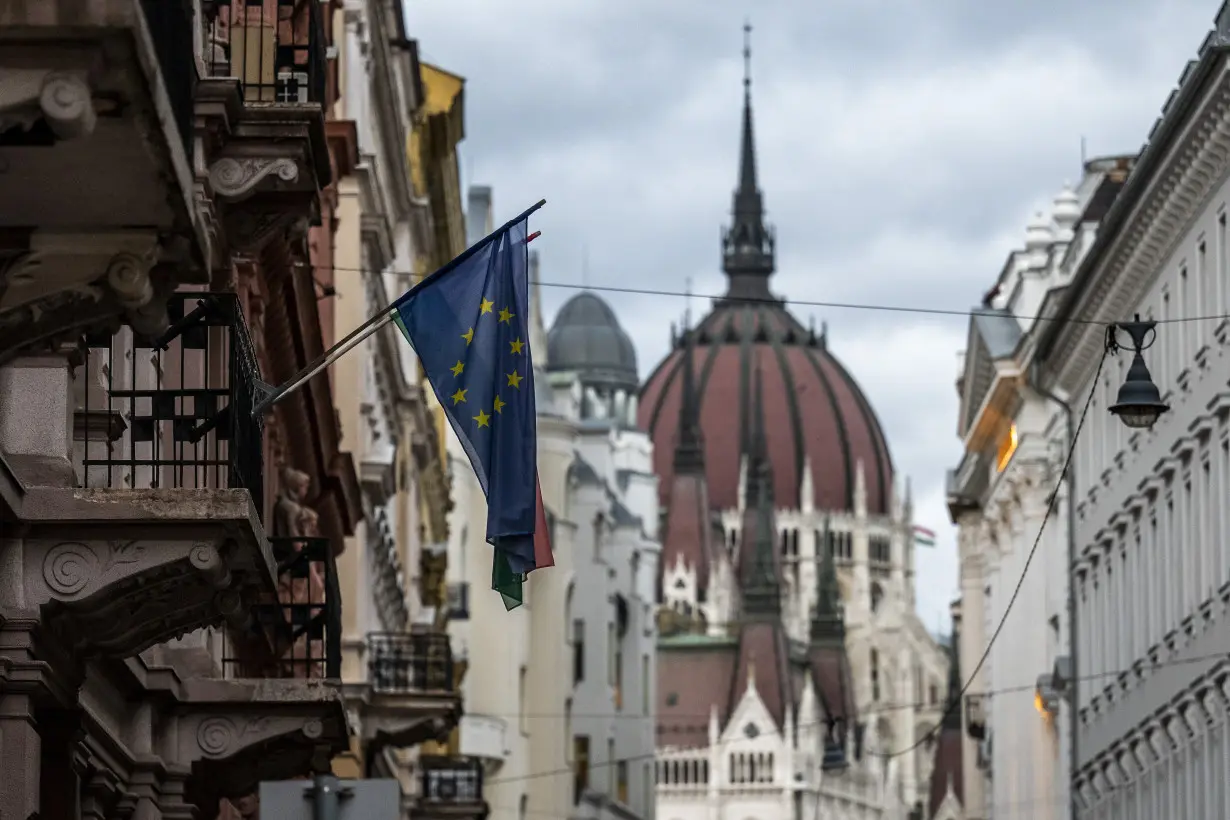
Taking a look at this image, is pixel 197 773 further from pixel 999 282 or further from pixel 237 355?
pixel 999 282

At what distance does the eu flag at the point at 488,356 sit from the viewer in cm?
1789

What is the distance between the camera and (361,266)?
132ft

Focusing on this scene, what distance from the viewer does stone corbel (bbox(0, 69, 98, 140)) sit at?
987 centimetres

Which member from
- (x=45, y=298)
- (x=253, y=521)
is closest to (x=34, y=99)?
(x=45, y=298)

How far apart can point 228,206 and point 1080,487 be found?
119ft

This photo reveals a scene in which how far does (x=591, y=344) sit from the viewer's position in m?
144

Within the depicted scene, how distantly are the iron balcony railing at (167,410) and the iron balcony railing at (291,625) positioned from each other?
1.33 metres

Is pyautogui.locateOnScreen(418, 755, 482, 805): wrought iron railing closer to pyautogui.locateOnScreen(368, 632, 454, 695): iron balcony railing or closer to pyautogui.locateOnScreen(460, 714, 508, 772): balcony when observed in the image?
pyautogui.locateOnScreen(368, 632, 454, 695): iron balcony railing

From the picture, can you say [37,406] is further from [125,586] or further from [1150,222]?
[1150,222]

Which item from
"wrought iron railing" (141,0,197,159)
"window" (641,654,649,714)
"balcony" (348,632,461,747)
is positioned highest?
"window" (641,654,649,714)

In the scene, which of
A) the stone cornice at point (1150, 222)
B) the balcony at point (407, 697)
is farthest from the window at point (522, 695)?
the balcony at point (407, 697)

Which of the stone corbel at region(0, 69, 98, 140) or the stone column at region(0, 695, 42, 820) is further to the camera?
the stone column at region(0, 695, 42, 820)

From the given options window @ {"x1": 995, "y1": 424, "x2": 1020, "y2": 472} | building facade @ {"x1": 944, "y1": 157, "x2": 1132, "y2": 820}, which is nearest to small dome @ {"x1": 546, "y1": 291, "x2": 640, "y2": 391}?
building facade @ {"x1": 944, "y1": 157, "x2": 1132, "y2": 820}

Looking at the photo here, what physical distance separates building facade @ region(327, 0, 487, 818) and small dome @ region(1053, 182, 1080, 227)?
42.0ft
